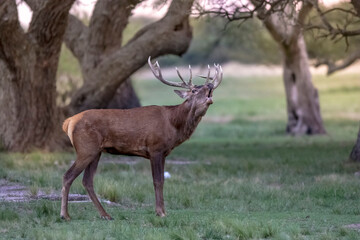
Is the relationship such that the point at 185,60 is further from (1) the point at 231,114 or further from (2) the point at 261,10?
(2) the point at 261,10

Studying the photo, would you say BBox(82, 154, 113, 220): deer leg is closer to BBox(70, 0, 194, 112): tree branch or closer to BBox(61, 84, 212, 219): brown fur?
BBox(61, 84, 212, 219): brown fur

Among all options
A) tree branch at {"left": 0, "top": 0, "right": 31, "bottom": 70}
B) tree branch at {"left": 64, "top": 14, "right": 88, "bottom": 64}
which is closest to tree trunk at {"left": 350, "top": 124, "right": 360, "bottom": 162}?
tree branch at {"left": 0, "top": 0, "right": 31, "bottom": 70}

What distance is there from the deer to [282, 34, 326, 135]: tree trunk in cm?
1549

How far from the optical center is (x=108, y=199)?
12.5 meters

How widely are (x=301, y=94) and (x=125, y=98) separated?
6723 millimetres

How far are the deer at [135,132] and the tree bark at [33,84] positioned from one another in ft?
22.9

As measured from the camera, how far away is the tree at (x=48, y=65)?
17.7 meters

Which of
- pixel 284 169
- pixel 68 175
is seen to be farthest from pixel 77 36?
pixel 68 175

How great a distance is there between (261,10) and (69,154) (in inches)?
216

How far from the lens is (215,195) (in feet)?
44.1

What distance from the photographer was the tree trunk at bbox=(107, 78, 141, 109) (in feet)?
74.6

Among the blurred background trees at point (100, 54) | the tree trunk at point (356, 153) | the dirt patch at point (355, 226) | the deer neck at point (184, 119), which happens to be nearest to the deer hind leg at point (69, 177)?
the deer neck at point (184, 119)

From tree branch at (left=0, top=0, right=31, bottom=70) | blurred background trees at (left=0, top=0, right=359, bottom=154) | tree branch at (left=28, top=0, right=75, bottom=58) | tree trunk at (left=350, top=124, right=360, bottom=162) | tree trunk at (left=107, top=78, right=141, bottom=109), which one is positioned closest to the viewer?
tree branch at (left=0, top=0, right=31, bottom=70)

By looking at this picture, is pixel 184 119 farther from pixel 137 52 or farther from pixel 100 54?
pixel 100 54
